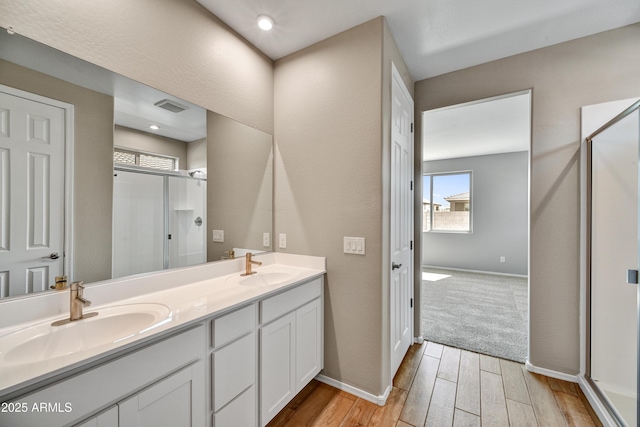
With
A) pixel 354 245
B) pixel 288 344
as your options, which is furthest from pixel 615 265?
pixel 288 344

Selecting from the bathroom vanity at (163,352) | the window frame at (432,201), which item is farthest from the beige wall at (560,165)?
the window frame at (432,201)

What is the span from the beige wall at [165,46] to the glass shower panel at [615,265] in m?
2.39

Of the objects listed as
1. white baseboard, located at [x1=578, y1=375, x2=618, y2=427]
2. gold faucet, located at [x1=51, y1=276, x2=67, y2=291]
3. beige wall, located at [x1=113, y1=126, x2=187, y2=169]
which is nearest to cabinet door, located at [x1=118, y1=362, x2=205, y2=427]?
gold faucet, located at [x1=51, y1=276, x2=67, y2=291]

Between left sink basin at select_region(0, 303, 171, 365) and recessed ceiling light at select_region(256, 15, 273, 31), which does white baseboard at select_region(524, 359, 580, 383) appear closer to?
left sink basin at select_region(0, 303, 171, 365)

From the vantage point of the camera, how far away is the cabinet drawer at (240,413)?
3.89 ft

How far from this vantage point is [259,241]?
213cm

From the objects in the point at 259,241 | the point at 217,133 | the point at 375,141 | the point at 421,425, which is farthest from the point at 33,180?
the point at 421,425

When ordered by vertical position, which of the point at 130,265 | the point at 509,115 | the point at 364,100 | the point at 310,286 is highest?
the point at 509,115

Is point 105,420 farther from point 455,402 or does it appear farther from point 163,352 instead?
point 455,402

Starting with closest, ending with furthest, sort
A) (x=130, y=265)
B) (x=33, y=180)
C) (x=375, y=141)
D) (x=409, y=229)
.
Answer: (x=33, y=180), (x=130, y=265), (x=375, y=141), (x=409, y=229)

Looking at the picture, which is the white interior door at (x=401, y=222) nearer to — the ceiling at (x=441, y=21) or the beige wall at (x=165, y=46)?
the ceiling at (x=441, y=21)

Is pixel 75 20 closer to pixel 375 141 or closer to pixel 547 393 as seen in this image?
pixel 375 141

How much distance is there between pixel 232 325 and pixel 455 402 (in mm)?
1634

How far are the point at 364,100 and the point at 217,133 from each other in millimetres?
1061
